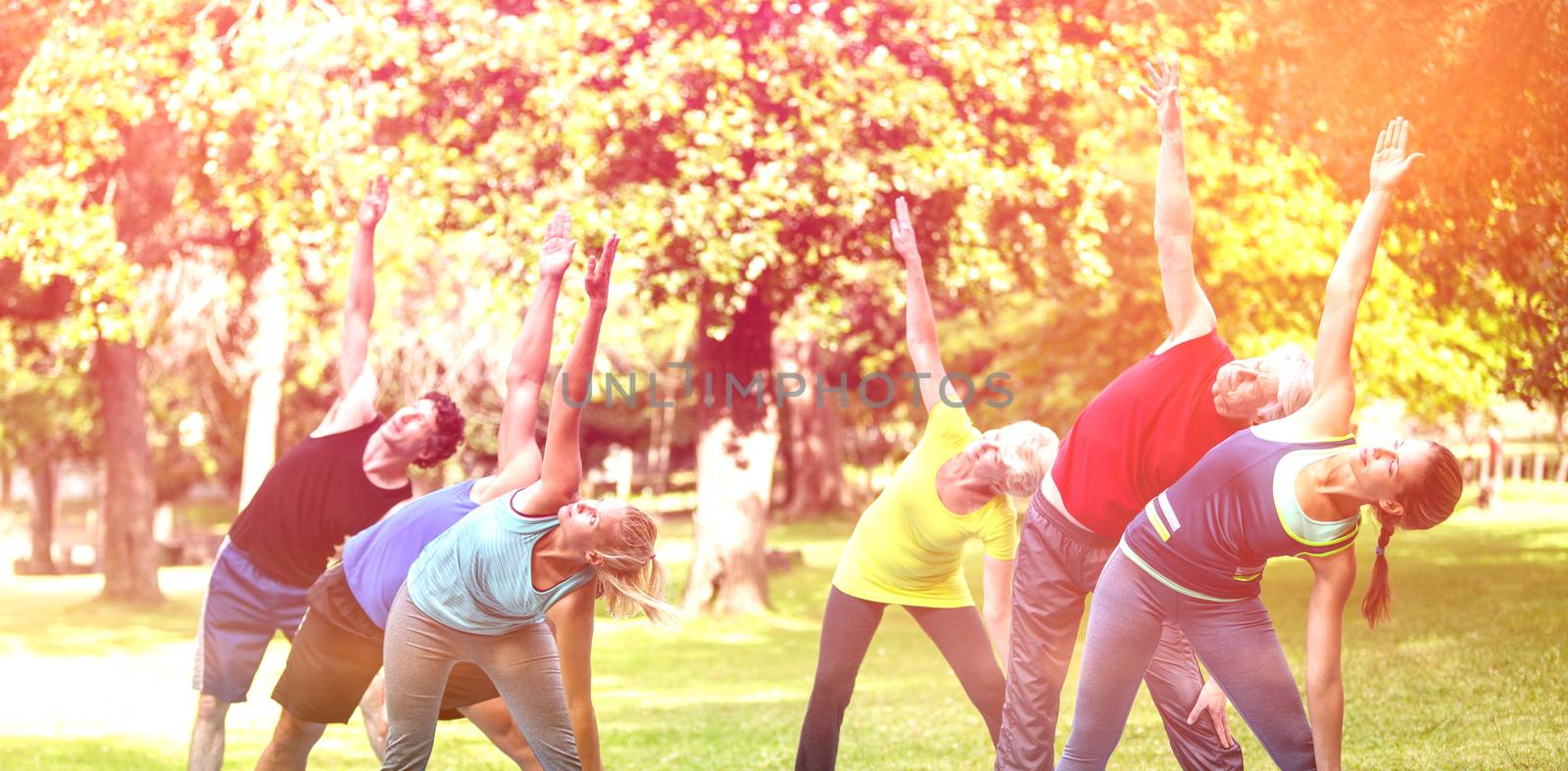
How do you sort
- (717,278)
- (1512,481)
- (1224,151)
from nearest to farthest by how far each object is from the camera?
1. (717,278)
2. (1224,151)
3. (1512,481)

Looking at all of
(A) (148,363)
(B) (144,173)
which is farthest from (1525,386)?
(A) (148,363)

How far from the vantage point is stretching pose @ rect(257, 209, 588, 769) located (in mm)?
5715

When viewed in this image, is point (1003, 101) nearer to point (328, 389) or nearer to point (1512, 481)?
point (328, 389)

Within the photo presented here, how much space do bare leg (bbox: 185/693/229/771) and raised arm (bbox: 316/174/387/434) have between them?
129cm

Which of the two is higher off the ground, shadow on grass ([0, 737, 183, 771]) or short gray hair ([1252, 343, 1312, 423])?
short gray hair ([1252, 343, 1312, 423])

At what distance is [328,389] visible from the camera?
43156 millimetres

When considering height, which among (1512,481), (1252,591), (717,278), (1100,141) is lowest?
(1512,481)

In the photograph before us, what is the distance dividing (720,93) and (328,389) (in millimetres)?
30712

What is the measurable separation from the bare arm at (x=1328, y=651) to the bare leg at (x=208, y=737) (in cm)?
460

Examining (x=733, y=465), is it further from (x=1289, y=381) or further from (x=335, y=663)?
(x=1289, y=381)

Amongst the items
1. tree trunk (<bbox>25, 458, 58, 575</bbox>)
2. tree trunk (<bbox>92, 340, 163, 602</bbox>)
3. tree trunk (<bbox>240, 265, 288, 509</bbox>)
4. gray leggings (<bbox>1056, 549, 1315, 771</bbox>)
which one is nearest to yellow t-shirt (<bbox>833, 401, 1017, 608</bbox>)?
gray leggings (<bbox>1056, 549, 1315, 771</bbox>)

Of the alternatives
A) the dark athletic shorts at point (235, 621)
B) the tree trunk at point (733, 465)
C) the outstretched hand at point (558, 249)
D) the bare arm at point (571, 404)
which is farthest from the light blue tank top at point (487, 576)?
the tree trunk at point (733, 465)

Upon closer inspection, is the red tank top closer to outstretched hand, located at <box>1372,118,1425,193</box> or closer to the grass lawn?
outstretched hand, located at <box>1372,118,1425,193</box>

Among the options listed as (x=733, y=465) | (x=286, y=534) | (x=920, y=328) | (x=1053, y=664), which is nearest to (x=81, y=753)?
(x=286, y=534)
